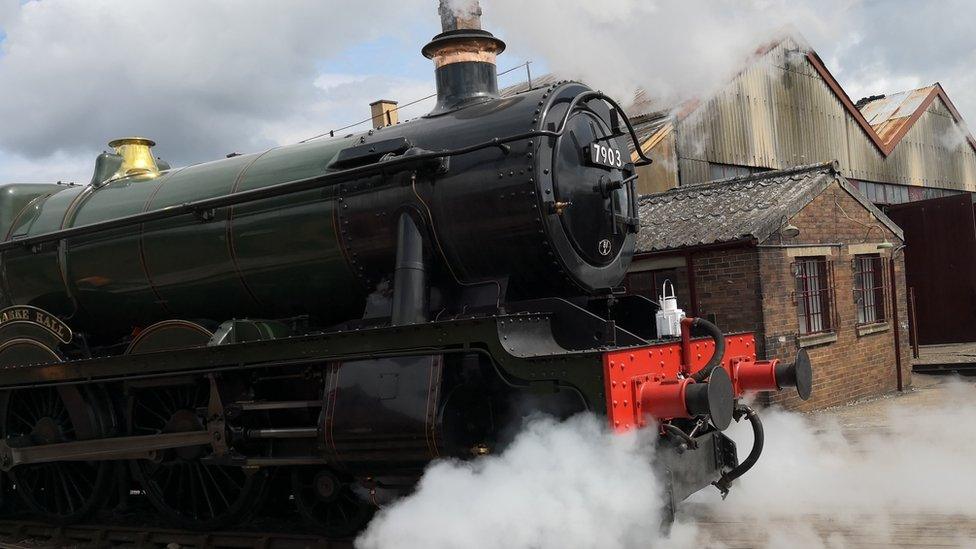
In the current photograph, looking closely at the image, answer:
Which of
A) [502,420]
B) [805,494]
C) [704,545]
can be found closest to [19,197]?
[502,420]

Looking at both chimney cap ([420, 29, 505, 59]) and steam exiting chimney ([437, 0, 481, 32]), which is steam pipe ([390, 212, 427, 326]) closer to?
chimney cap ([420, 29, 505, 59])

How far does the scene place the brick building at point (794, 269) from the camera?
10.1 metres

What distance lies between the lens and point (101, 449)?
A: 6.06 m

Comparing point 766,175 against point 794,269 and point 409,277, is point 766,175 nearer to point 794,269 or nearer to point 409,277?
point 794,269

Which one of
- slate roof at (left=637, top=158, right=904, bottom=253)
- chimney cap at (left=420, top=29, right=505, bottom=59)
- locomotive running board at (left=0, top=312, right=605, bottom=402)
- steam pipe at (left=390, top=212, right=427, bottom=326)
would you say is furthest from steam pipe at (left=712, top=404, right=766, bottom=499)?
slate roof at (left=637, top=158, right=904, bottom=253)

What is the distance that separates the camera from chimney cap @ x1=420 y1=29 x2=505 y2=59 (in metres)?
5.70

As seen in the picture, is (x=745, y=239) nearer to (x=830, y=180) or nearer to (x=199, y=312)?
(x=830, y=180)

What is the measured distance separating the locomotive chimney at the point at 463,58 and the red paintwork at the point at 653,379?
2.02 meters

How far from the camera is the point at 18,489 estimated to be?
282 inches

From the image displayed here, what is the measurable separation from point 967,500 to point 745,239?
431 cm

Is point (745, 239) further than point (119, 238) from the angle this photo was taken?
Yes

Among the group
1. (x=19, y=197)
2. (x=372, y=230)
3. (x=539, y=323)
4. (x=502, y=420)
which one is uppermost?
(x=19, y=197)

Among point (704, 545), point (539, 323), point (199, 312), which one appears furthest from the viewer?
point (199, 312)

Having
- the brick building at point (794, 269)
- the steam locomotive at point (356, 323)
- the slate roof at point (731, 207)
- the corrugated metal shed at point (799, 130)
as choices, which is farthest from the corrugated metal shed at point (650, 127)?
the steam locomotive at point (356, 323)
